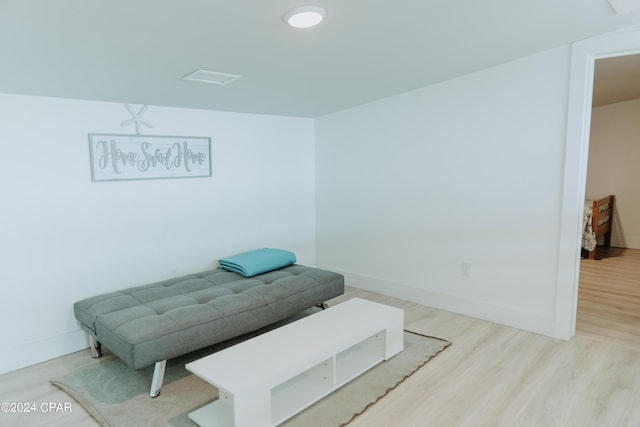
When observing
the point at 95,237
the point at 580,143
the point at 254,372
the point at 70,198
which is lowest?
the point at 254,372

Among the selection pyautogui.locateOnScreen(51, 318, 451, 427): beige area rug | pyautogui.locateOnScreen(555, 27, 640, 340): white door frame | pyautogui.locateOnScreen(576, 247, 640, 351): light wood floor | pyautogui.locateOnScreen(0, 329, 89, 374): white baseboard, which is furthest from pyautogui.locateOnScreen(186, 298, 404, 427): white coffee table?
pyautogui.locateOnScreen(576, 247, 640, 351): light wood floor

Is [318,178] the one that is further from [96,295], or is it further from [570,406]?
[570,406]

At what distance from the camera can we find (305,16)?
70.7 inches

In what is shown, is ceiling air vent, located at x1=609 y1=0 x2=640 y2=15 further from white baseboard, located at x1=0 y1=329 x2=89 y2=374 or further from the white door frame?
white baseboard, located at x1=0 y1=329 x2=89 y2=374

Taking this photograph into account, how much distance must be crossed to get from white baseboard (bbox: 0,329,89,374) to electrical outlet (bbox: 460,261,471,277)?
2804mm

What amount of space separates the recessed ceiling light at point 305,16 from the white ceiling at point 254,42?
36mm

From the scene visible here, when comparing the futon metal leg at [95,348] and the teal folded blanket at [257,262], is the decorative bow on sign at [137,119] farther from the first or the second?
the futon metal leg at [95,348]

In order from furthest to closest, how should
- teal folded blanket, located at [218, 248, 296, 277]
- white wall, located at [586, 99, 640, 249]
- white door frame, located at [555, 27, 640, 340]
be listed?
white wall, located at [586, 99, 640, 249]
teal folded blanket, located at [218, 248, 296, 277]
white door frame, located at [555, 27, 640, 340]

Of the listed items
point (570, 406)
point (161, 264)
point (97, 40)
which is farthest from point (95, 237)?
point (570, 406)

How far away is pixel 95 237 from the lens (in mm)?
2637

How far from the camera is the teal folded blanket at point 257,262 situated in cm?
301

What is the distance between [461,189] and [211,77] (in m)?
2.03

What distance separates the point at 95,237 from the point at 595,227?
5362mm

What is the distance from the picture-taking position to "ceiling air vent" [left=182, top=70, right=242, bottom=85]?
2359 millimetres
